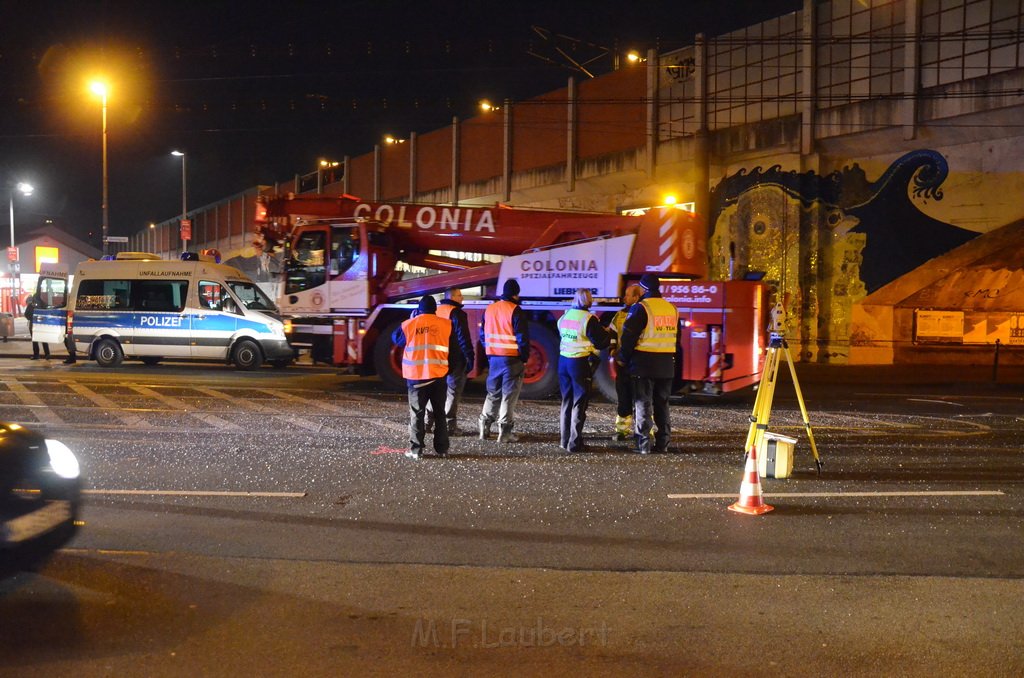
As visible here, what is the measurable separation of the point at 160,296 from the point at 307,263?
5312 mm

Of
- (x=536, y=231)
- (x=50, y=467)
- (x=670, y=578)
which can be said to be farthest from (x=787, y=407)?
(x=50, y=467)

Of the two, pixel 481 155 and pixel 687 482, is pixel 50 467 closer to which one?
pixel 687 482

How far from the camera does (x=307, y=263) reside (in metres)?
15.6

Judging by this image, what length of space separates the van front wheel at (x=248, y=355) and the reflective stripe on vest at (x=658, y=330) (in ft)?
39.5

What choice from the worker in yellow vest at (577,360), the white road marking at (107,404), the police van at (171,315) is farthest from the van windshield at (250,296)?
the worker in yellow vest at (577,360)

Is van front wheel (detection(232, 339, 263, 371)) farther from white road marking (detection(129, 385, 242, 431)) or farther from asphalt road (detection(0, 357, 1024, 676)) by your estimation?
asphalt road (detection(0, 357, 1024, 676))

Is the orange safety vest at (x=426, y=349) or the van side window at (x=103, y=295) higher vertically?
the van side window at (x=103, y=295)

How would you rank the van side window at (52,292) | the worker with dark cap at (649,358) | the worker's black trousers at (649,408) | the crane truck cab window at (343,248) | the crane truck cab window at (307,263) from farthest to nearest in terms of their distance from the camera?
1. the van side window at (52,292)
2. the crane truck cab window at (307,263)
3. the crane truck cab window at (343,248)
4. the worker's black trousers at (649,408)
5. the worker with dark cap at (649,358)

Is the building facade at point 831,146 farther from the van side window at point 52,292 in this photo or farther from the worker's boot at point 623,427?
the van side window at point 52,292

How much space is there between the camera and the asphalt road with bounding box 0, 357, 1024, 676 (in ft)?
13.3

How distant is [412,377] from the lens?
8562 millimetres

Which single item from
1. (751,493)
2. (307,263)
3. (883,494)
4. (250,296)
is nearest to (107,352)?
(250,296)

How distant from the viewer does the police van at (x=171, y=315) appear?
1866 cm

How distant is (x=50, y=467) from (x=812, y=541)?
16.1ft
